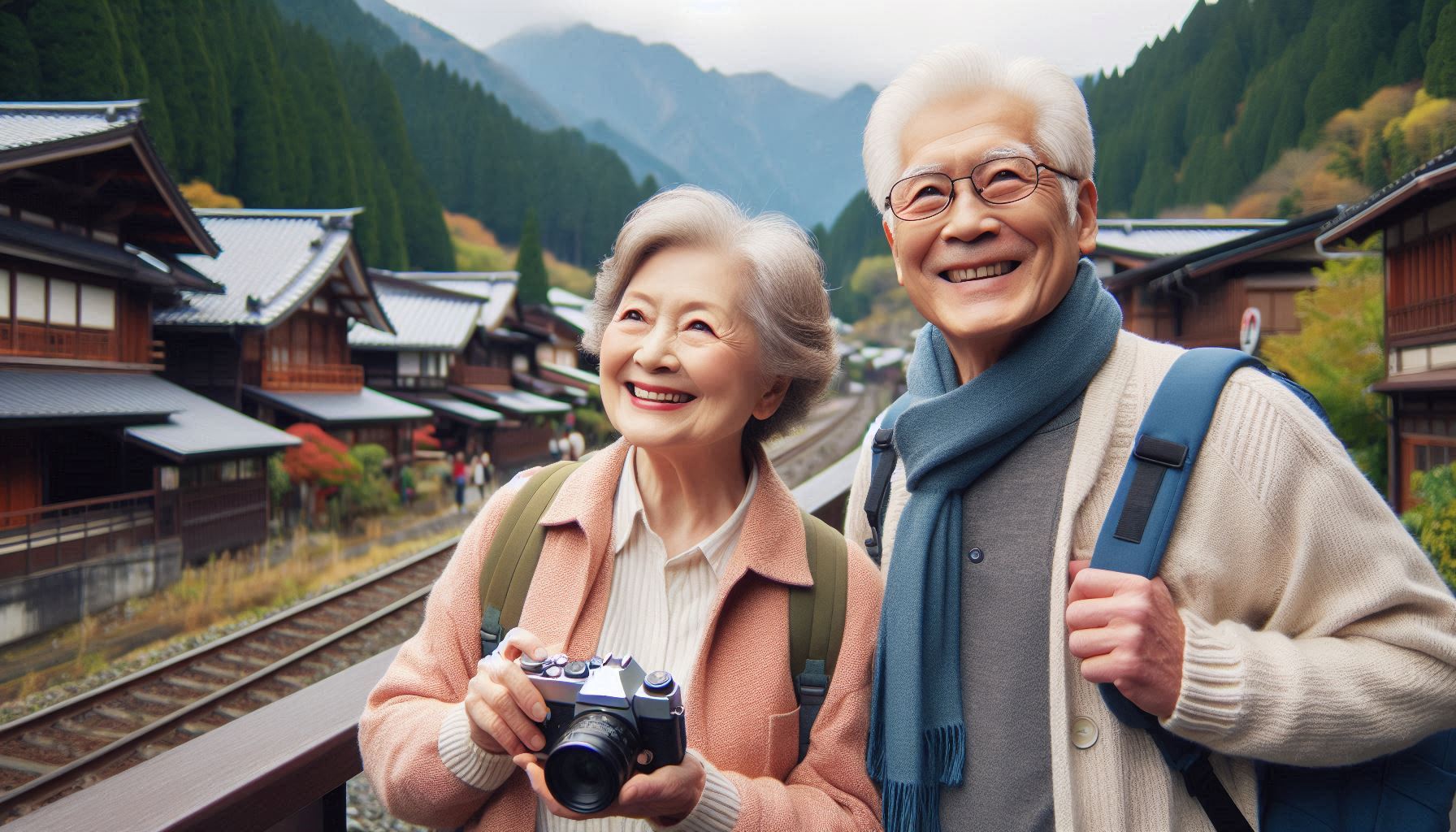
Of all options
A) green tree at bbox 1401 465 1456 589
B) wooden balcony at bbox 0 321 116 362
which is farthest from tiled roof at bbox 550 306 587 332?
green tree at bbox 1401 465 1456 589

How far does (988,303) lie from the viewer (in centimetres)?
136

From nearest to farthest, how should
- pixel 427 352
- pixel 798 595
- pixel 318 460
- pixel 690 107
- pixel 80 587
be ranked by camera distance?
pixel 798 595 → pixel 80 587 → pixel 318 460 → pixel 427 352 → pixel 690 107

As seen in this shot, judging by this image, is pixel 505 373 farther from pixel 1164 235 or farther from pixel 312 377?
pixel 1164 235

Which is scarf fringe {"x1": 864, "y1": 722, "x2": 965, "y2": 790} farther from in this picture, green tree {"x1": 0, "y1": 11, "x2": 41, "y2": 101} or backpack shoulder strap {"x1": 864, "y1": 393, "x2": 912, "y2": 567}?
green tree {"x1": 0, "y1": 11, "x2": 41, "y2": 101}

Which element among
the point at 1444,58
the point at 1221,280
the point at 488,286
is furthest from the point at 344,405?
the point at 1444,58

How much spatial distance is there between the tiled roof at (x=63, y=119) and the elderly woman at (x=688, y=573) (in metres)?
10.5

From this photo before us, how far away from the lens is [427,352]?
22234 millimetres

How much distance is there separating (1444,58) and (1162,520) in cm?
922

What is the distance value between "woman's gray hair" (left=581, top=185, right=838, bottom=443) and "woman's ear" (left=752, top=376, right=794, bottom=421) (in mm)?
41

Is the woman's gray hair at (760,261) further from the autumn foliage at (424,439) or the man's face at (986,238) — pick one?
the autumn foliage at (424,439)

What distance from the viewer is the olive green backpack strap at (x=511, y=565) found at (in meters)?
1.44

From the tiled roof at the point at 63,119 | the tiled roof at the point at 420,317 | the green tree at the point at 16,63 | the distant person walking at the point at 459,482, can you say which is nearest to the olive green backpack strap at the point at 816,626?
the tiled roof at the point at 63,119

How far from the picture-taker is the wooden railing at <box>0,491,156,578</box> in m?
8.57

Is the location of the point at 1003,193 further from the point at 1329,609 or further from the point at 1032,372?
the point at 1329,609
